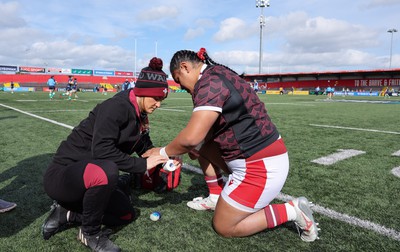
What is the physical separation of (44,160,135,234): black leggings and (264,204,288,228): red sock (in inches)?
49.7

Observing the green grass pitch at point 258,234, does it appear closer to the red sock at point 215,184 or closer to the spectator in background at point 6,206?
the spectator in background at point 6,206

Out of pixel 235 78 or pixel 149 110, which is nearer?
pixel 235 78

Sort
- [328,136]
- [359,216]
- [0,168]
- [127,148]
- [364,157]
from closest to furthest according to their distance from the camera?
[127,148] < [359,216] < [0,168] < [364,157] < [328,136]

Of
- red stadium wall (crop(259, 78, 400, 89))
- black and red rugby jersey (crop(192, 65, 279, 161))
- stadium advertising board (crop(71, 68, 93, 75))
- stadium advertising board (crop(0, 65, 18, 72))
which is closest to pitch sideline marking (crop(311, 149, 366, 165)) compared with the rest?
black and red rugby jersey (crop(192, 65, 279, 161))

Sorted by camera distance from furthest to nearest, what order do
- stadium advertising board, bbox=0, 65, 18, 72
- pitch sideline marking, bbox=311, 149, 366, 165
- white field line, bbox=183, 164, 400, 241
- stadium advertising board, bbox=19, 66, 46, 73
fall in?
stadium advertising board, bbox=19, 66, 46, 73 < stadium advertising board, bbox=0, 65, 18, 72 < pitch sideline marking, bbox=311, 149, 366, 165 < white field line, bbox=183, 164, 400, 241

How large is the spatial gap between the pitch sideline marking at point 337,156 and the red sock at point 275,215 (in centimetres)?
266

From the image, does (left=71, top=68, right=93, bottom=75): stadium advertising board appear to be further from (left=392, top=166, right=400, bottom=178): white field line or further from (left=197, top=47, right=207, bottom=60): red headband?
(left=197, top=47, right=207, bottom=60): red headband

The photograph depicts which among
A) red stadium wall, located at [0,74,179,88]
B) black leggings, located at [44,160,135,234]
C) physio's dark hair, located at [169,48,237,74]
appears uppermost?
red stadium wall, located at [0,74,179,88]

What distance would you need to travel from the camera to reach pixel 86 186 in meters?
2.26

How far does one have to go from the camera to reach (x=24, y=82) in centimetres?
6006

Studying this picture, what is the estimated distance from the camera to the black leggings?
227 cm

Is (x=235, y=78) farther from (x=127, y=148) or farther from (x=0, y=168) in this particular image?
(x=0, y=168)

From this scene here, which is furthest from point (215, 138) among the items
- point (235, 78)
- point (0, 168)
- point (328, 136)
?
point (328, 136)

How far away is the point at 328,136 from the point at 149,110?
6011 millimetres
